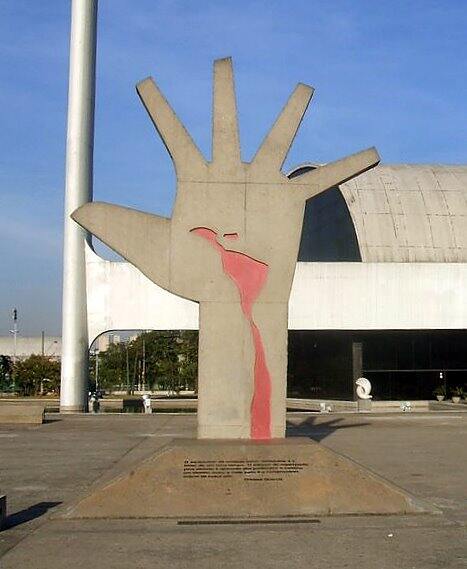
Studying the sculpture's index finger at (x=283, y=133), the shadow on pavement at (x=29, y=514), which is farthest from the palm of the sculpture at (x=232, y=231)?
the shadow on pavement at (x=29, y=514)

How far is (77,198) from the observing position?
1399 inches

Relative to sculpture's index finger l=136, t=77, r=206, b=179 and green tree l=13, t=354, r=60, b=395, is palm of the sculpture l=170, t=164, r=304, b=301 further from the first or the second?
green tree l=13, t=354, r=60, b=395

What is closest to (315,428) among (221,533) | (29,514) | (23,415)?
(23,415)

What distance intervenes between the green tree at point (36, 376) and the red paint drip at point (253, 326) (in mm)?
65558

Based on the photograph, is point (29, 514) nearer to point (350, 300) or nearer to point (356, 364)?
point (350, 300)

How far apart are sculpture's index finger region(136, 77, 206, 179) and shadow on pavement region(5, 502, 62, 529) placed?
16.9 ft

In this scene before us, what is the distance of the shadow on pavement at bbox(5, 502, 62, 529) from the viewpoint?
1066 cm

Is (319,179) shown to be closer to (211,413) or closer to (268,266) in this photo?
(268,266)

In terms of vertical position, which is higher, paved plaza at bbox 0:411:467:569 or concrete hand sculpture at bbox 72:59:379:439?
concrete hand sculpture at bbox 72:59:379:439

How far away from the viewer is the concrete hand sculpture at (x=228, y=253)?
12.4 m

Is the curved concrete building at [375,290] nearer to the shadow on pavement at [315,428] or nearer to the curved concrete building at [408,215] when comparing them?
the curved concrete building at [408,215]

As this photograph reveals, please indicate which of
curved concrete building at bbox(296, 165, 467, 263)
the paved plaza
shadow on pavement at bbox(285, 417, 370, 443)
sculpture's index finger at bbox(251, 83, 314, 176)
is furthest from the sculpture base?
curved concrete building at bbox(296, 165, 467, 263)

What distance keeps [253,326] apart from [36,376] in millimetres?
66009

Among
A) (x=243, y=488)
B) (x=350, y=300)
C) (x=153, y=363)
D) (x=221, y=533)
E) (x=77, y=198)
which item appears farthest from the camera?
(x=153, y=363)
